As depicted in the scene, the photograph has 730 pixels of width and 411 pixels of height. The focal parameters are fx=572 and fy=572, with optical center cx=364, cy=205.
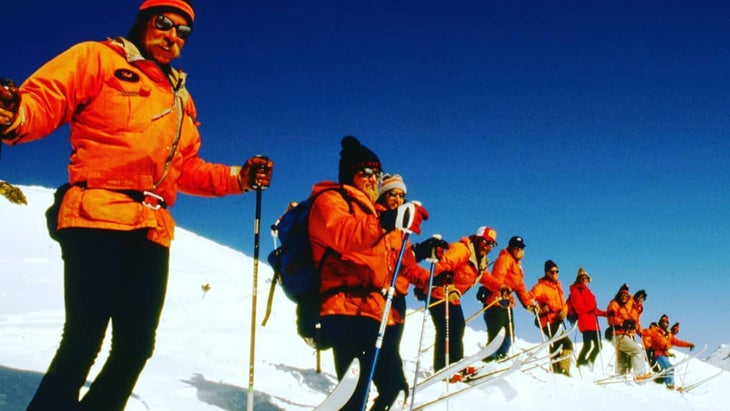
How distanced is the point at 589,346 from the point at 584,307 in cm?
83

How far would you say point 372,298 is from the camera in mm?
3525

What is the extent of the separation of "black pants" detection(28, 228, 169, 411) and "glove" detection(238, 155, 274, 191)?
61 cm

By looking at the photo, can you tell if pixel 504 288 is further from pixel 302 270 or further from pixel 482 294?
pixel 302 270

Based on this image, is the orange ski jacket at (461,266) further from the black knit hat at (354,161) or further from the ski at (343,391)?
the ski at (343,391)

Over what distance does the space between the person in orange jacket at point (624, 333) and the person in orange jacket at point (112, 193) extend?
505 inches

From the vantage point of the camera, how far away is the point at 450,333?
7359 millimetres

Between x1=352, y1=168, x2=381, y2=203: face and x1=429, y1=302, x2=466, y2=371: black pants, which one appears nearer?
x1=352, y1=168, x2=381, y2=203: face

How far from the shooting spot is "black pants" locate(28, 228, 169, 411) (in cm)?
217

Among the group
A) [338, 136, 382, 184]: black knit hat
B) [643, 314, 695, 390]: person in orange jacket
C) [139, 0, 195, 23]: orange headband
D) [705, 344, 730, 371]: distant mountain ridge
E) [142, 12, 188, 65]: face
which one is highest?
[139, 0, 195, 23]: orange headband

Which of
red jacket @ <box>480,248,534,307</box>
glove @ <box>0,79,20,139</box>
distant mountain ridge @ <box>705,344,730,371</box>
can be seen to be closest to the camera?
glove @ <box>0,79,20,139</box>

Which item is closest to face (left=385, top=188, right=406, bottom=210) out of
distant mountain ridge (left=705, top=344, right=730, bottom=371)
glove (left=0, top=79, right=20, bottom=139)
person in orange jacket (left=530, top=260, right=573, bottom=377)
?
glove (left=0, top=79, right=20, bottom=139)

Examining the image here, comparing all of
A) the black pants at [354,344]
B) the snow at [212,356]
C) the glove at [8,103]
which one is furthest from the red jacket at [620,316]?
the glove at [8,103]

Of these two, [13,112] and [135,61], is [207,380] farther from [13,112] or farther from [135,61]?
[13,112]

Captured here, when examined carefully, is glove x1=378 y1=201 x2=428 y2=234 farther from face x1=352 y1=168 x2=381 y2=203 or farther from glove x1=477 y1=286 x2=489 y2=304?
glove x1=477 y1=286 x2=489 y2=304
